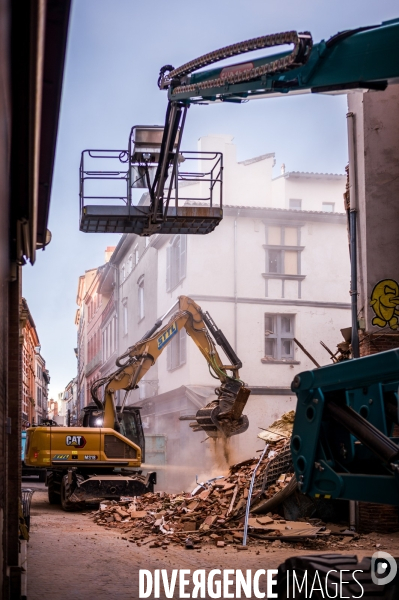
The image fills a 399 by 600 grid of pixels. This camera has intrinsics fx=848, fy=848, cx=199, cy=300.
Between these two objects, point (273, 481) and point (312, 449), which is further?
point (273, 481)

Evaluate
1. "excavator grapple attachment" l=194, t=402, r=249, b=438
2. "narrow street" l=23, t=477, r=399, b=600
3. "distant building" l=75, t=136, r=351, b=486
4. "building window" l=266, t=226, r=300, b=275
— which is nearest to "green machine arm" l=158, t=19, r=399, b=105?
"narrow street" l=23, t=477, r=399, b=600

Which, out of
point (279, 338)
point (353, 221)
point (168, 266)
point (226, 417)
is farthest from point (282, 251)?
point (353, 221)

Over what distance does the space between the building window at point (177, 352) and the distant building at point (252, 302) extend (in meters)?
0.04

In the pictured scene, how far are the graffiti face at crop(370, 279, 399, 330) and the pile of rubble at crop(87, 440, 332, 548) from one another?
3319mm

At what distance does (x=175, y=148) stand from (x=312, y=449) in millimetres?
8342

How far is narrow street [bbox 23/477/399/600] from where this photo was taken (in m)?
10.0

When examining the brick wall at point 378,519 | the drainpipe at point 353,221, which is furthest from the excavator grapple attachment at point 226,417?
the brick wall at point 378,519

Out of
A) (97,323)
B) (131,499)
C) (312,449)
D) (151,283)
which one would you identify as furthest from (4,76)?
(97,323)

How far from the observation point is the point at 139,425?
2255cm

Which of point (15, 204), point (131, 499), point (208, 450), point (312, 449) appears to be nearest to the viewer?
point (312, 449)

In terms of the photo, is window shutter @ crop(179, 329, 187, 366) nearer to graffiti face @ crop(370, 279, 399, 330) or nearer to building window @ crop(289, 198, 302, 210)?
building window @ crop(289, 198, 302, 210)

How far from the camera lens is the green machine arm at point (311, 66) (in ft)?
22.6

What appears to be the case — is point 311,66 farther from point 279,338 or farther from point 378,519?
point 279,338

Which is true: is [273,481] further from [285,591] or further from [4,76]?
[4,76]
